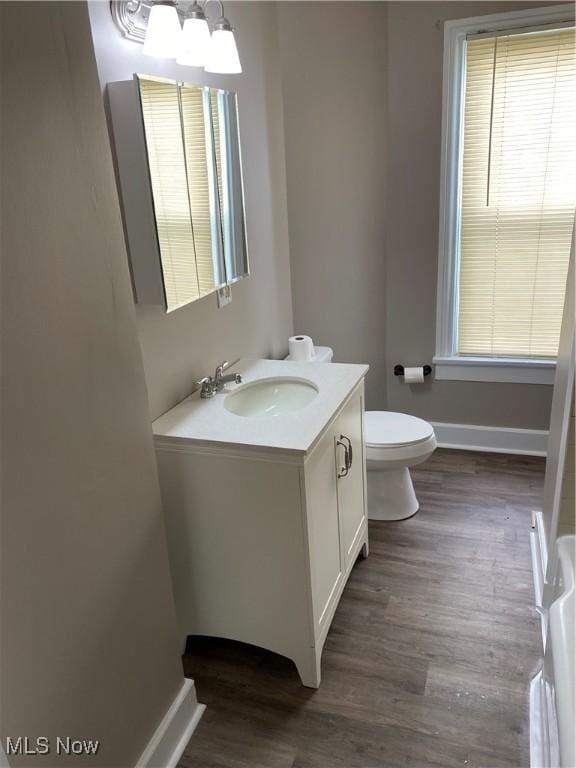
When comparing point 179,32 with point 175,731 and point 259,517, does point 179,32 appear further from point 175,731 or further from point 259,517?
point 175,731

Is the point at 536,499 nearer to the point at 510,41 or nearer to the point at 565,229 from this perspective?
the point at 565,229

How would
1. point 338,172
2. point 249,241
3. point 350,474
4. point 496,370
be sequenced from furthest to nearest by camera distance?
point 496,370, point 338,172, point 249,241, point 350,474

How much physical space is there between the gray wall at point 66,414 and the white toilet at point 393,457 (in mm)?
Result: 1251

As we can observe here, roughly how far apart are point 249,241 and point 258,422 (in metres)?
0.93

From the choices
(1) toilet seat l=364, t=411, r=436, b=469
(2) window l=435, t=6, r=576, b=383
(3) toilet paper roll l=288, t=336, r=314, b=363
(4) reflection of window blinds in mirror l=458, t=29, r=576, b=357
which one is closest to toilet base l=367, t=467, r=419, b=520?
(1) toilet seat l=364, t=411, r=436, b=469

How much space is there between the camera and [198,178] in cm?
189

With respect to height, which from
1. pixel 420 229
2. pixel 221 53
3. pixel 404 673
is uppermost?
pixel 221 53

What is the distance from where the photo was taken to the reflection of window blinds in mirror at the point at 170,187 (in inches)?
63.8

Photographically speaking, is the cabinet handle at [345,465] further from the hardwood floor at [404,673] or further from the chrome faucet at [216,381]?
the hardwood floor at [404,673]

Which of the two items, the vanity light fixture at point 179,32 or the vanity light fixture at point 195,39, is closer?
the vanity light fixture at point 179,32

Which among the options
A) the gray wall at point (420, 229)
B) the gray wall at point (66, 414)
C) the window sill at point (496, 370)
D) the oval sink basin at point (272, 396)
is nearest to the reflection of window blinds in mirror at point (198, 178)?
the oval sink basin at point (272, 396)

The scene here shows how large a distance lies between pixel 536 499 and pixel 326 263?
61.4 inches

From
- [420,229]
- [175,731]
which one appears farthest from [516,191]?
[175,731]

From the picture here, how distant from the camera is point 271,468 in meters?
1.61
